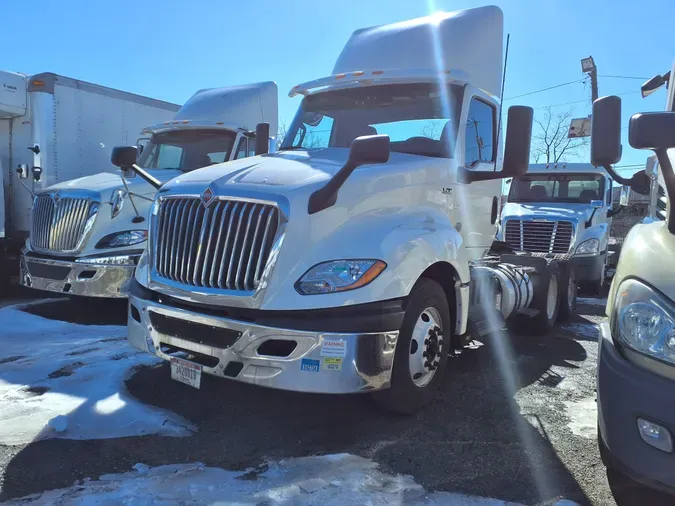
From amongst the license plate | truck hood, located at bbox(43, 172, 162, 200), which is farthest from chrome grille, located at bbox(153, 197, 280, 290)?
truck hood, located at bbox(43, 172, 162, 200)

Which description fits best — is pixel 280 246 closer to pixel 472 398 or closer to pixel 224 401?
pixel 224 401

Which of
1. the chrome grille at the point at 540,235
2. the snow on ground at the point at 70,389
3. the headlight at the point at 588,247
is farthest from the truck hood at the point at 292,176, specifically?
the headlight at the point at 588,247

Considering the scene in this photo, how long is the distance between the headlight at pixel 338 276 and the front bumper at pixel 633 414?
1.40 metres

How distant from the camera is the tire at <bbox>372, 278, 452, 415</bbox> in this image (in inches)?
142

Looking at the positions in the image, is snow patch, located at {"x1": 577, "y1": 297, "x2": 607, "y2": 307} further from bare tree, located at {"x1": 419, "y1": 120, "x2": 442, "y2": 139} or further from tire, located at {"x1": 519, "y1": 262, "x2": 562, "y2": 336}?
bare tree, located at {"x1": 419, "y1": 120, "x2": 442, "y2": 139}

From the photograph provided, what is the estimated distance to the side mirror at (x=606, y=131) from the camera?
3.04 m

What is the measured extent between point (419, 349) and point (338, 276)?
3.11 feet

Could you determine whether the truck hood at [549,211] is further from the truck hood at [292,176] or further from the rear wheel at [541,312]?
the truck hood at [292,176]

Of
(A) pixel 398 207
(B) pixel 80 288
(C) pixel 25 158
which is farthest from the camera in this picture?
(C) pixel 25 158

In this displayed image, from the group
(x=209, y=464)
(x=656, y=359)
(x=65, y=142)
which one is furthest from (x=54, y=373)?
(x=65, y=142)

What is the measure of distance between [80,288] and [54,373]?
2.18m

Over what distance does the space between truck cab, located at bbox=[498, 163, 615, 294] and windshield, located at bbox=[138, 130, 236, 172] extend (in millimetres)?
5584

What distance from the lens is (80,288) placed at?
21.4 ft

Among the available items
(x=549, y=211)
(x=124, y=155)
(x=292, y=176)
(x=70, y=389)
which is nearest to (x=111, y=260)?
(x=124, y=155)
